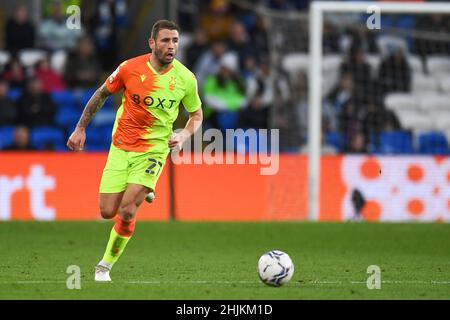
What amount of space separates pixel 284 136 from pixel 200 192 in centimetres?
243

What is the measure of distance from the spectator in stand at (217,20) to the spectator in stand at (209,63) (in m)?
1.41

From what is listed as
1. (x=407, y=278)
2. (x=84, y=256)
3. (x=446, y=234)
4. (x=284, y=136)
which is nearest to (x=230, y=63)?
(x=284, y=136)

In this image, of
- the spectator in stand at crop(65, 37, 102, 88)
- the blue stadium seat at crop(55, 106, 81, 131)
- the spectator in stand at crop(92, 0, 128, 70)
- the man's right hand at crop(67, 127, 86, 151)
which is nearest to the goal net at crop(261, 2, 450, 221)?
the spectator in stand at crop(92, 0, 128, 70)

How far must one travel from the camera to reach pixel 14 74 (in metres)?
22.0

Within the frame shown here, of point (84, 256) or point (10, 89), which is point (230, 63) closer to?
point (10, 89)

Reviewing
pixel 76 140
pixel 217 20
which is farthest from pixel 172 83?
pixel 217 20

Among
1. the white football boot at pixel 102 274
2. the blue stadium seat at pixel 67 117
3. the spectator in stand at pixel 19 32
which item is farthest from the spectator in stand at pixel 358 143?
the white football boot at pixel 102 274

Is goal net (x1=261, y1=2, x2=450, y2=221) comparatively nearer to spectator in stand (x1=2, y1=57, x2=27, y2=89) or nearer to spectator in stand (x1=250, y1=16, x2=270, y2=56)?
spectator in stand (x1=250, y1=16, x2=270, y2=56)

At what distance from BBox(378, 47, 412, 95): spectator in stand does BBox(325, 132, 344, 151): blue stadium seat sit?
118 centimetres

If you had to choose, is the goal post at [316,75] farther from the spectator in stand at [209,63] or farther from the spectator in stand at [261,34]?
the spectator in stand at [261,34]

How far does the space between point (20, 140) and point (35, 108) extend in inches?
34.4

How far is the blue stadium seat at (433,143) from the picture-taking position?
20.0 metres

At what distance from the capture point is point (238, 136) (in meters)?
20.0

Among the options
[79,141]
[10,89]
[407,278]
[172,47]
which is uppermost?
[10,89]
